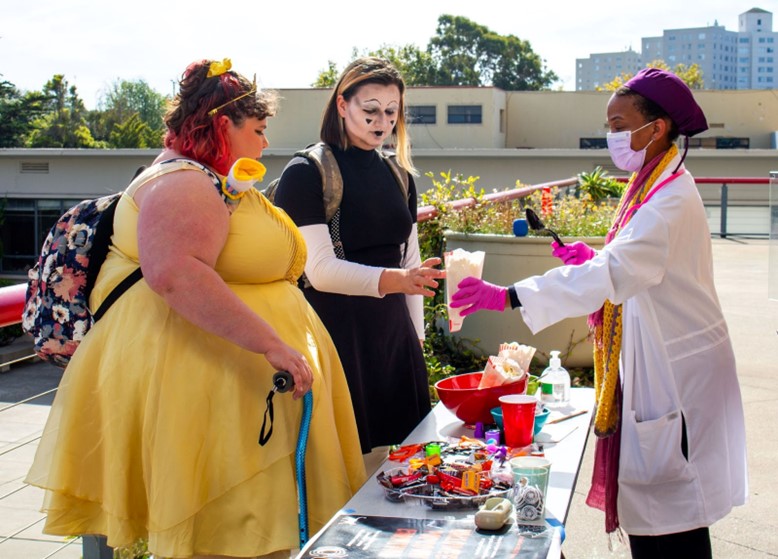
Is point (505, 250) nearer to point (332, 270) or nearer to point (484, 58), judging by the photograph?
point (332, 270)

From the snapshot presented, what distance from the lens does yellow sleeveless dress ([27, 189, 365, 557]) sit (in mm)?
2234

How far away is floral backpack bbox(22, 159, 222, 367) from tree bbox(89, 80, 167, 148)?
46.8 metres

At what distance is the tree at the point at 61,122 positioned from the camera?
2660 inches

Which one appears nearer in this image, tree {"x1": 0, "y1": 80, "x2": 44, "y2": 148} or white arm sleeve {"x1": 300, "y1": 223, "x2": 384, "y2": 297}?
white arm sleeve {"x1": 300, "y1": 223, "x2": 384, "y2": 297}

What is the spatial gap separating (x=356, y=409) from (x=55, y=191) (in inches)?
1858

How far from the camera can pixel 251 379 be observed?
236 cm

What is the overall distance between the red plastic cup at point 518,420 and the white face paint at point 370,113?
1068mm

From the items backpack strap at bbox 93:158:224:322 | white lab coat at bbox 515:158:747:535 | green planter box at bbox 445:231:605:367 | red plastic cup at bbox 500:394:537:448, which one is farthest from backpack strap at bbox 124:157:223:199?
green planter box at bbox 445:231:605:367

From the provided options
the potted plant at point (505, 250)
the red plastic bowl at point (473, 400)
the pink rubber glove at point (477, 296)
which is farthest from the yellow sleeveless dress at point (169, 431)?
the potted plant at point (505, 250)

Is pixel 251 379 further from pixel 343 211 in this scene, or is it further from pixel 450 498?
pixel 343 211

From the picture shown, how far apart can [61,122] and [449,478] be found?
3238 inches

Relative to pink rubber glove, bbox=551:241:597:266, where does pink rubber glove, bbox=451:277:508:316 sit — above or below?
below

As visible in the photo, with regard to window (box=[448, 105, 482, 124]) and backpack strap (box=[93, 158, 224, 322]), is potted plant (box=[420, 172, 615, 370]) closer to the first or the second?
backpack strap (box=[93, 158, 224, 322])

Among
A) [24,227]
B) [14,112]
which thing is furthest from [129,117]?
[24,227]
